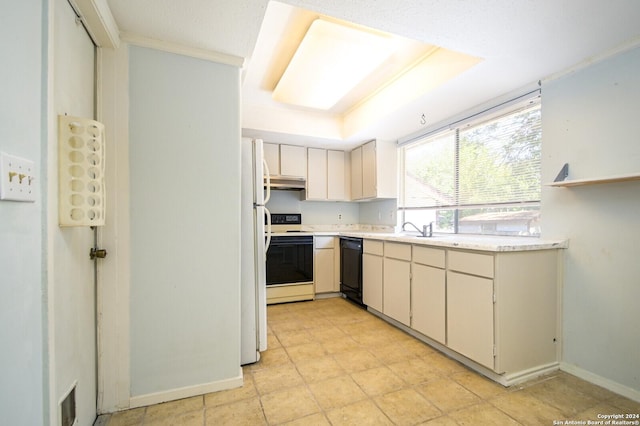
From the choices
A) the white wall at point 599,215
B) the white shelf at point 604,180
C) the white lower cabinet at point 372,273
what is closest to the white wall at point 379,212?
the white lower cabinet at point 372,273

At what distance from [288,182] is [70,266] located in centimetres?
308

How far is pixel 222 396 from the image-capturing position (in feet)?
5.96

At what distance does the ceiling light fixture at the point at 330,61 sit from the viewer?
210 centimetres

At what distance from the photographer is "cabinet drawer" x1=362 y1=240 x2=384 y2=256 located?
3.17 m

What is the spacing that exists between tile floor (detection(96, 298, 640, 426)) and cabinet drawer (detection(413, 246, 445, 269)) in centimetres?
76

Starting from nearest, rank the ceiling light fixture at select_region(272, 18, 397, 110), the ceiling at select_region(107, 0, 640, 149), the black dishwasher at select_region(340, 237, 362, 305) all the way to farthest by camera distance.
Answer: the ceiling at select_region(107, 0, 640, 149), the ceiling light fixture at select_region(272, 18, 397, 110), the black dishwasher at select_region(340, 237, 362, 305)

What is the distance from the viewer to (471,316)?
2.08 m

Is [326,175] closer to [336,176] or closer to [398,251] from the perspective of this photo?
[336,176]

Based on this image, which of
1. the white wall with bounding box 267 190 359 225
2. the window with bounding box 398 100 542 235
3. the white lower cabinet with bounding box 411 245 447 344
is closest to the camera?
the white lower cabinet with bounding box 411 245 447 344

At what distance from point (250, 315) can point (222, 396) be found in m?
0.57

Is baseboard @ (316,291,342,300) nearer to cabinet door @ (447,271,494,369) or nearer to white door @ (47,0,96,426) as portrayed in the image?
cabinet door @ (447,271,494,369)

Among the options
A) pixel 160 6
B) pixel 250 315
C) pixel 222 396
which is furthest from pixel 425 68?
pixel 222 396

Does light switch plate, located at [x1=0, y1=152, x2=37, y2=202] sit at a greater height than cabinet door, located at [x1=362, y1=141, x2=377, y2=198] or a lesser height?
lesser

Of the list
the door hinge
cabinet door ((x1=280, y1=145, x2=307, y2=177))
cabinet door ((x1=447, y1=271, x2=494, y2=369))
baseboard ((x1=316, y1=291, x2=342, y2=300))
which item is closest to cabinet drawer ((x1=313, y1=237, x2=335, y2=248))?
baseboard ((x1=316, y1=291, x2=342, y2=300))
